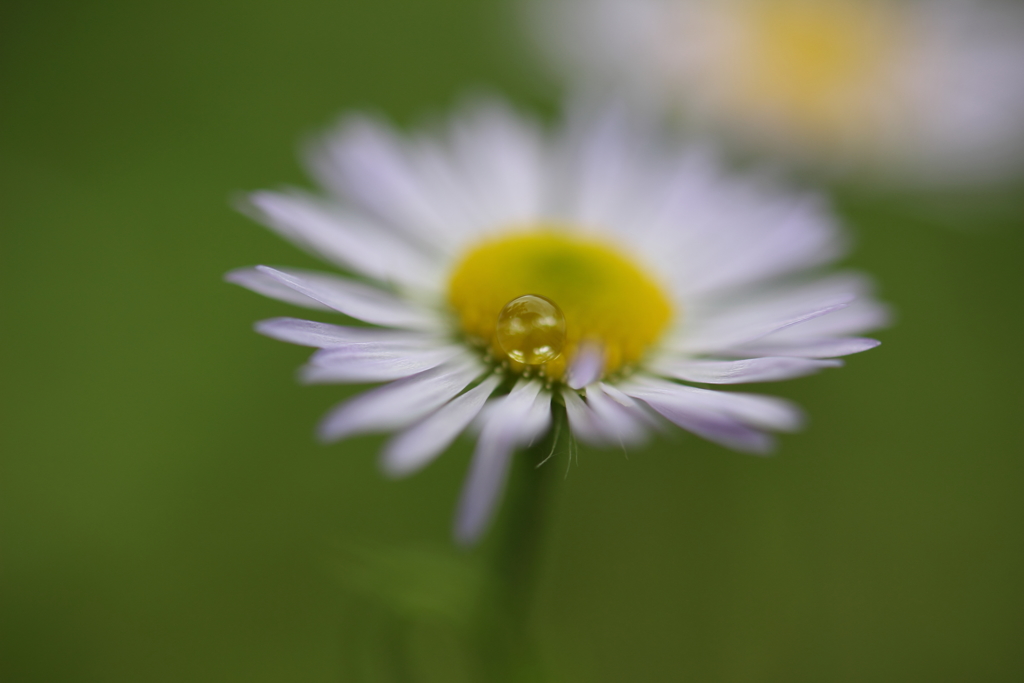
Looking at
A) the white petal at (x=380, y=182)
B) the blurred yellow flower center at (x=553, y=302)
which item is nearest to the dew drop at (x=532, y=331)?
the blurred yellow flower center at (x=553, y=302)

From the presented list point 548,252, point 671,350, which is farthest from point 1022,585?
point 548,252

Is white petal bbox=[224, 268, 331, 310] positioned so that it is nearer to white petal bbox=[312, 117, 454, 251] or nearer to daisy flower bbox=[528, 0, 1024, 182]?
white petal bbox=[312, 117, 454, 251]

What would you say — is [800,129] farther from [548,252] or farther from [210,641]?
[210,641]

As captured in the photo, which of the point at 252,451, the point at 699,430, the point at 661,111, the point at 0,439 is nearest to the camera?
the point at 699,430

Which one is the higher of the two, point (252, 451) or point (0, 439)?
point (252, 451)

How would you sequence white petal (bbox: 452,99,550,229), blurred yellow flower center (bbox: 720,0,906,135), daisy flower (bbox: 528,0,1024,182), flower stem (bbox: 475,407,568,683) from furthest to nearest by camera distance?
1. blurred yellow flower center (bbox: 720,0,906,135)
2. daisy flower (bbox: 528,0,1024,182)
3. white petal (bbox: 452,99,550,229)
4. flower stem (bbox: 475,407,568,683)

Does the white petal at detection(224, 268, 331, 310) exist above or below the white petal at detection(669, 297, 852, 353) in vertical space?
below

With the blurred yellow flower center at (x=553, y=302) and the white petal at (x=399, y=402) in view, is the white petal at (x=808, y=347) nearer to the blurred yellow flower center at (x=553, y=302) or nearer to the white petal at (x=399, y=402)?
the blurred yellow flower center at (x=553, y=302)

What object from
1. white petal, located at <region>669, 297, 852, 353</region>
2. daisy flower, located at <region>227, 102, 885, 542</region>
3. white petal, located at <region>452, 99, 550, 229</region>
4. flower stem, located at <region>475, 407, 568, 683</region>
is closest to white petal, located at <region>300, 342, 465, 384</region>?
daisy flower, located at <region>227, 102, 885, 542</region>
